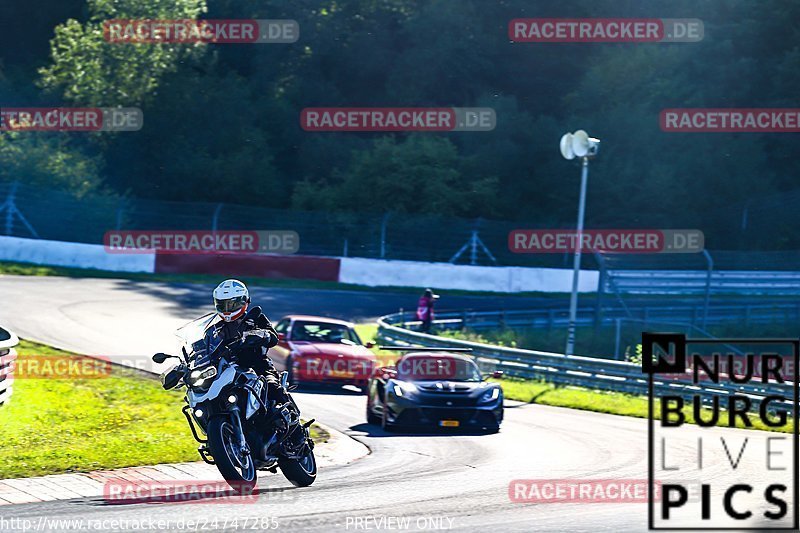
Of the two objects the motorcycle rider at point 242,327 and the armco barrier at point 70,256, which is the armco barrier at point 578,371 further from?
the armco barrier at point 70,256

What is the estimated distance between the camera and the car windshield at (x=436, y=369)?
16750 mm

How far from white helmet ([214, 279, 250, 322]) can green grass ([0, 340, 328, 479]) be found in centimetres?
276

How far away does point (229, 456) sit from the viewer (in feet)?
29.7

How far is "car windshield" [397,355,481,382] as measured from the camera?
16.8 meters

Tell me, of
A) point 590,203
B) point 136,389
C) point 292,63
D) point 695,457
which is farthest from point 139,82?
point 695,457

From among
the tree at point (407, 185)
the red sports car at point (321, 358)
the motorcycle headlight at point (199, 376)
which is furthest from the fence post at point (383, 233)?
the motorcycle headlight at point (199, 376)

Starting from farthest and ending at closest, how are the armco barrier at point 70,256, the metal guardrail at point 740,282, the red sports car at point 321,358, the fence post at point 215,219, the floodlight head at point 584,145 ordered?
the fence post at point 215,219 < the metal guardrail at point 740,282 < the armco barrier at point 70,256 < the floodlight head at point 584,145 < the red sports car at point 321,358

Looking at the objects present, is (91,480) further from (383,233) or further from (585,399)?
(383,233)

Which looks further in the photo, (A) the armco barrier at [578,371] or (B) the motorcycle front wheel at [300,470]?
(A) the armco barrier at [578,371]

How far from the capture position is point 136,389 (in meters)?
16.5

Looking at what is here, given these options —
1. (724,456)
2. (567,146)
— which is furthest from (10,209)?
(724,456)

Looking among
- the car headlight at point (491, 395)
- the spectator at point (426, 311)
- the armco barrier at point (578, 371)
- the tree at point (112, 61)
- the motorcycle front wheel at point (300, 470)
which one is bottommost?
the motorcycle front wheel at point (300, 470)

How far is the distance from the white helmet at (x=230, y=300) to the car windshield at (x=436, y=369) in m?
7.55

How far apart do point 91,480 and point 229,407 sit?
2.16 metres
